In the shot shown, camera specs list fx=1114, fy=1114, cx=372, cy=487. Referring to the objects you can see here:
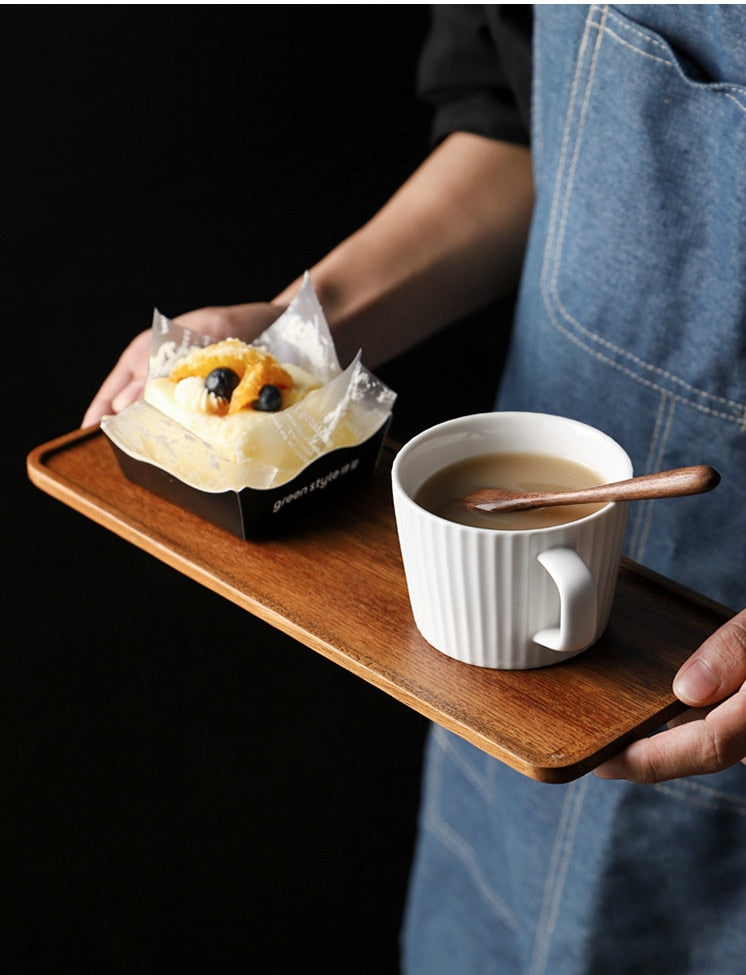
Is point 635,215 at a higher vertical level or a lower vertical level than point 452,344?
higher

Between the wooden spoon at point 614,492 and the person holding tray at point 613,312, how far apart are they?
110 mm

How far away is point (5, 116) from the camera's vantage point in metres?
1.07

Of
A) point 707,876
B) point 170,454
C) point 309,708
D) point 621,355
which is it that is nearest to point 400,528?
point 170,454

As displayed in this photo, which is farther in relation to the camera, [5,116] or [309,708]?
[309,708]

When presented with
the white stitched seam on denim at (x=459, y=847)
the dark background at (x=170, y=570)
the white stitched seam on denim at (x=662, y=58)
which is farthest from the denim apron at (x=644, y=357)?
the dark background at (x=170, y=570)

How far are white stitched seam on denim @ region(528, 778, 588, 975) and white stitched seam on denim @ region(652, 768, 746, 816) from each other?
8 centimetres

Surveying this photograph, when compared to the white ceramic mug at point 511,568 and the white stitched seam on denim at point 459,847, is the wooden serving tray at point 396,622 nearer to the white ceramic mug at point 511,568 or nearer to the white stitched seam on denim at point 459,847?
the white ceramic mug at point 511,568

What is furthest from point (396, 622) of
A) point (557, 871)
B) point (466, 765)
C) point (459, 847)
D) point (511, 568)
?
point (459, 847)

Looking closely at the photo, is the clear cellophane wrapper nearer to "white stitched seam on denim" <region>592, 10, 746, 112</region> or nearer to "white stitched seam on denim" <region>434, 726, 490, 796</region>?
"white stitched seam on denim" <region>592, 10, 746, 112</region>

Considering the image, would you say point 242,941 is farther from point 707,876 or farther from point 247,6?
point 247,6

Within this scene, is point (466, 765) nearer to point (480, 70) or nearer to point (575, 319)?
point (575, 319)

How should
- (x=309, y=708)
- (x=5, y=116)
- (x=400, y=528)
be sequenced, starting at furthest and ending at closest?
(x=309, y=708) → (x=5, y=116) → (x=400, y=528)

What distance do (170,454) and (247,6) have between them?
618 millimetres

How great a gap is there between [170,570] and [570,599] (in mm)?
793
